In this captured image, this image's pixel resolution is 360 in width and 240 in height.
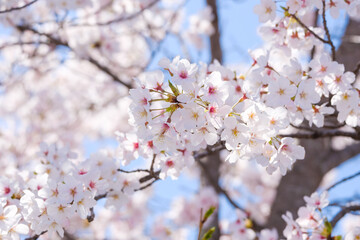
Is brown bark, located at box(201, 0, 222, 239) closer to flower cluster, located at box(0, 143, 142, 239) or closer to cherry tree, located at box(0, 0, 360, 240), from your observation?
cherry tree, located at box(0, 0, 360, 240)

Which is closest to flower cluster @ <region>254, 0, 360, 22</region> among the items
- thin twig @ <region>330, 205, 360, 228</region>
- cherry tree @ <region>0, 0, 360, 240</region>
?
cherry tree @ <region>0, 0, 360, 240</region>

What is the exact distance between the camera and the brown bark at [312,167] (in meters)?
3.59

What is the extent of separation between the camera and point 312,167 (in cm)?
383

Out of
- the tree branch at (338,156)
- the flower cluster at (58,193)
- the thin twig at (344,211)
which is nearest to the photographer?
the flower cluster at (58,193)

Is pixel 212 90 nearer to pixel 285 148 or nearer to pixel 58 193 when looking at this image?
pixel 285 148

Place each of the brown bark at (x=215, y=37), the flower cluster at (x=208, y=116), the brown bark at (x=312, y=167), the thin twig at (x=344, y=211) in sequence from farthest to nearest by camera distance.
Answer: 1. the brown bark at (x=215, y=37)
2. the brown bark at (x=312, y=167)
3. the thin twig at (x=344, y=211)
4. the flower cluster at (x=208, y=116)

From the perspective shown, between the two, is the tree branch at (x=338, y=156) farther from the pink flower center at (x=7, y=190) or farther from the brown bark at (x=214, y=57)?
the pink flower center at (x=7, y=190)

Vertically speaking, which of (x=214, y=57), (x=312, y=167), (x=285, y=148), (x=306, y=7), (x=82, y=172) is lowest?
(x=312, y=167)

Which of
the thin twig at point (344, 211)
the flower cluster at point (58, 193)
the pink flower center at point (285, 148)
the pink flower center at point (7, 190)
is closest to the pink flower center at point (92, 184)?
the flower cluster at point (58, 193)

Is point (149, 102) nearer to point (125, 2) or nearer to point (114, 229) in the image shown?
point (125, 2)

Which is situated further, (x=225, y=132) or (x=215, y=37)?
(x=215, y=37)

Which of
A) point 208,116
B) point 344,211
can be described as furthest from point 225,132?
point 344,211

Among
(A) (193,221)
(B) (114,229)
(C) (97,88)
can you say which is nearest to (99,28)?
(C) (97,88)

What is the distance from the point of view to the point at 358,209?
7.14 feet
